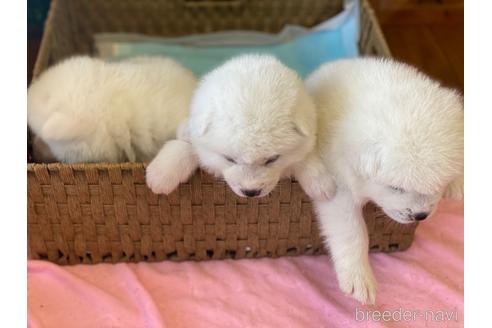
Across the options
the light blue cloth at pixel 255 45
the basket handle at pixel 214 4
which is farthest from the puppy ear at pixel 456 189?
the basket handle at pixel 214 4

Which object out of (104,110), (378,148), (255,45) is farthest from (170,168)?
(255,45)

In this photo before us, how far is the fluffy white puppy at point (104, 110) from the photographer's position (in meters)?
1.17

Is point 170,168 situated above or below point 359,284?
above

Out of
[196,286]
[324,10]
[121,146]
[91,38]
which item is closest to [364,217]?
[196,286]

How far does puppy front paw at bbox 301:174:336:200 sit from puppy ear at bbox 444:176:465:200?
0.24 m

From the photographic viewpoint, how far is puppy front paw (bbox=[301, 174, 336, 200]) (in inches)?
41.9

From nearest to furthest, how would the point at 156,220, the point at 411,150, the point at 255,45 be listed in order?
the point at 411,150 → the point at 156,220 → the point at 255,45

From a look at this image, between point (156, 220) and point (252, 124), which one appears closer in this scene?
point (252, 124)

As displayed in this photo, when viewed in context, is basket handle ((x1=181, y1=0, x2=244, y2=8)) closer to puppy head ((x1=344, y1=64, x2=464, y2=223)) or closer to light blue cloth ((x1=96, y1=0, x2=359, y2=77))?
light blue cloth ((x1=96, y1=0, x2=359, y2=77))

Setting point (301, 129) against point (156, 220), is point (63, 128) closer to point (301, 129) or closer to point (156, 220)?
point (156, 220)

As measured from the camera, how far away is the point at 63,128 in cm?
113

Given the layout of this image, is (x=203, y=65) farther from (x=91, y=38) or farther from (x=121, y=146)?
(x=121, y=146)

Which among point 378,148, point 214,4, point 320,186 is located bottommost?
point 320,186

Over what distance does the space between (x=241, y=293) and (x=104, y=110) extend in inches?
20.2
